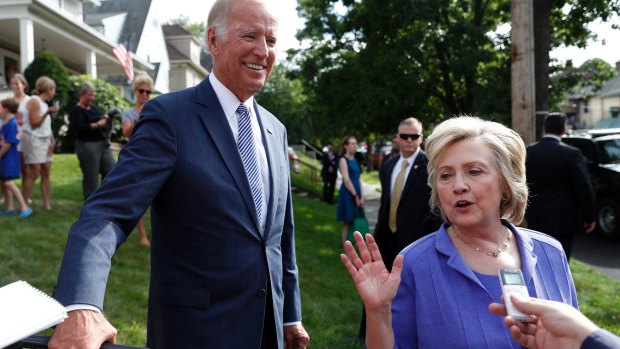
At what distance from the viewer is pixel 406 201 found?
581 centimetres

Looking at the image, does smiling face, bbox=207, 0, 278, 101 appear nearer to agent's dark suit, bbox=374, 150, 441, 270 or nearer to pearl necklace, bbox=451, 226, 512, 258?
pearl necklace, bbox=451, 226, 512, 258

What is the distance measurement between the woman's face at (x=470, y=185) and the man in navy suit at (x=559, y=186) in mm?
4355

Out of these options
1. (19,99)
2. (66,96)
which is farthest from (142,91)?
(66,96)

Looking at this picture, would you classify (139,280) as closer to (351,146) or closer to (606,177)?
(351,146)

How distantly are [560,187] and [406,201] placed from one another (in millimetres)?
2123

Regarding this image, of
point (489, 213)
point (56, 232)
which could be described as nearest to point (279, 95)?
point (56, 232)

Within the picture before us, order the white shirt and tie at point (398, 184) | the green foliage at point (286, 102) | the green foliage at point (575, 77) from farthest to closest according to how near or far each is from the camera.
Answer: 1. the green foliage at point (286, 102)
2. the green foliage at point (575, 77)
3. the white shirt and tie at point (398, 184)

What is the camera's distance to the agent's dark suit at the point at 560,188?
6.65 meters

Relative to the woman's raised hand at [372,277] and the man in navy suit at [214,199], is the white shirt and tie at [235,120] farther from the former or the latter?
the woman's raised hand at [372,277]

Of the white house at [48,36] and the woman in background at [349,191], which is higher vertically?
the white house at [48,36]

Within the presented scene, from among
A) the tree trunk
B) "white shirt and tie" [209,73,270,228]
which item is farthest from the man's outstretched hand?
the tree trunk

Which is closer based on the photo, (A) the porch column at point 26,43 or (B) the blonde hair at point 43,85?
(B) the blonde hair at point 43,85

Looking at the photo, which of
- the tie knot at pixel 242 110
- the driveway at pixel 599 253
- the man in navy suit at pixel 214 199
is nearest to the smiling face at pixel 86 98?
the man in navy suit at pixel 214 199

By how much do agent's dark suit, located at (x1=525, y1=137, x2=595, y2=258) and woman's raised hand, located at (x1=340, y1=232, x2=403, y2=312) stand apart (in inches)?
192
